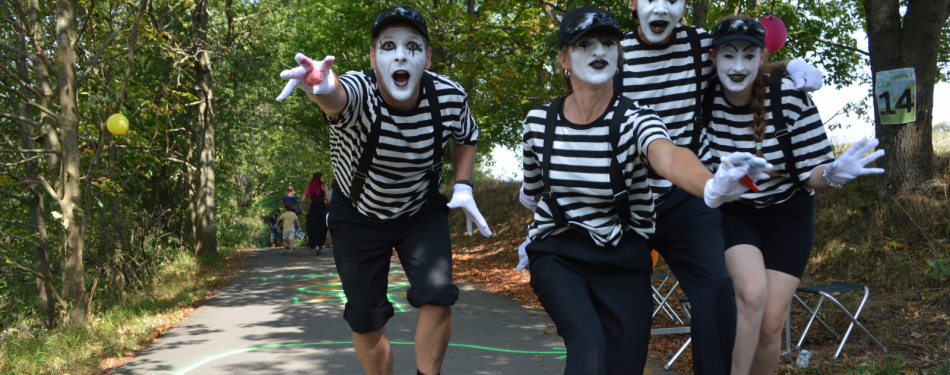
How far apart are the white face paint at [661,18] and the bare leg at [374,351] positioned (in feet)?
6.46

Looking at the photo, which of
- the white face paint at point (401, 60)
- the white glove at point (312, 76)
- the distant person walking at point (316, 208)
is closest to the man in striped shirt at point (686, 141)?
the white face paint at point (401, 60)

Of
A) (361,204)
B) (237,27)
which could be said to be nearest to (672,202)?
(361,204)

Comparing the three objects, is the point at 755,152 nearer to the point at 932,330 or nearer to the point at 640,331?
the point at 640,331

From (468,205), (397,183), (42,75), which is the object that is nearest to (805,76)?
(468,205)

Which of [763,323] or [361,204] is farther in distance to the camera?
[361,204]

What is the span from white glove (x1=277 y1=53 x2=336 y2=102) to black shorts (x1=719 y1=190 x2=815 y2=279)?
71.9 inches

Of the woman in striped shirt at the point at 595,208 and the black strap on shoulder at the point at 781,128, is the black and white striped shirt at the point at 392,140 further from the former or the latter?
the black strap on shoulder at the point at 781,128

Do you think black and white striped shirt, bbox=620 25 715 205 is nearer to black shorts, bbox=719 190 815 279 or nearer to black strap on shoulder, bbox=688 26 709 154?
black strap on shoulder, bbox=688 26 709 154

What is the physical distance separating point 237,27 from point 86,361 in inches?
566

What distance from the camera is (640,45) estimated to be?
3.05 metres

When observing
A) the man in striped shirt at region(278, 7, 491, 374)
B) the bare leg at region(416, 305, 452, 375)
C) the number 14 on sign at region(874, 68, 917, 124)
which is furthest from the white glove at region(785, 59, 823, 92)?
the number 14 on sign at region(874, 68, 917, 124)

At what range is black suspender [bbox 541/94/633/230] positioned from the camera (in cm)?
250

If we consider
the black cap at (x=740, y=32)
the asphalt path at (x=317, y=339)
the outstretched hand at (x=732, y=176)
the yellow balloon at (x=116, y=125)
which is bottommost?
the asphalt path at (x=317, y=339)

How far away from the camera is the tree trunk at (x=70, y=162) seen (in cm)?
715
